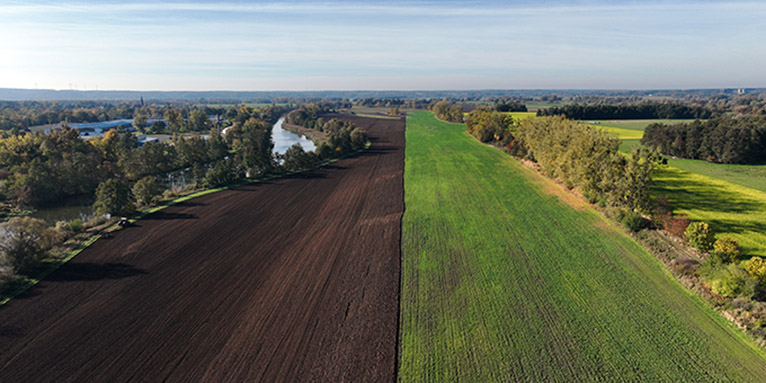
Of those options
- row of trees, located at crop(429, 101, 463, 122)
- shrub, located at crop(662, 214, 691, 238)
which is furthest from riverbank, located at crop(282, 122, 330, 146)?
shrub, located at crop(662, 214, 691, 238)

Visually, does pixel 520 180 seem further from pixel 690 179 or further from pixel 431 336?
pixel 431 336

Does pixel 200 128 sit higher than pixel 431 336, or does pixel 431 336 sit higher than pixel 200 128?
pixel 200 128

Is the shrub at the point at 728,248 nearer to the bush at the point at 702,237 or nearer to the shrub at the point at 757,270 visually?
the bush at the point at 702,237

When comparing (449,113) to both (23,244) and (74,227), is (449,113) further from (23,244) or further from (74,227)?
(23,244)

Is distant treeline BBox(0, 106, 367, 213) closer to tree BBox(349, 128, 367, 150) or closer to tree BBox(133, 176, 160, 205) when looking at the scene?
tree BBox(349, 128, 367, 150)

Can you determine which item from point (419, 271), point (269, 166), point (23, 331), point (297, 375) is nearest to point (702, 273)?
point (419, 271)

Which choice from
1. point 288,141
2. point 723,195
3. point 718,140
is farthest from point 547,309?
point 288,141
